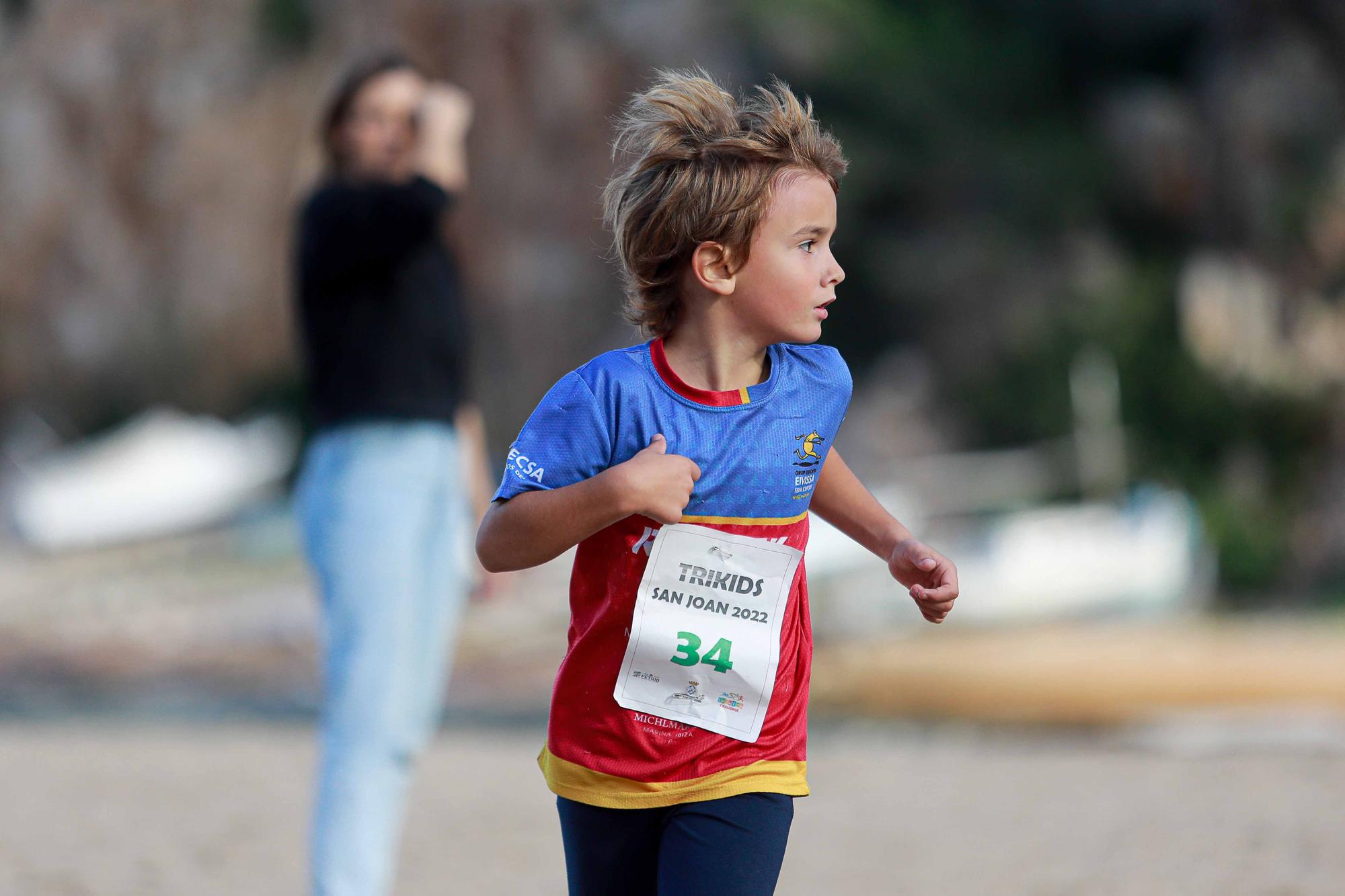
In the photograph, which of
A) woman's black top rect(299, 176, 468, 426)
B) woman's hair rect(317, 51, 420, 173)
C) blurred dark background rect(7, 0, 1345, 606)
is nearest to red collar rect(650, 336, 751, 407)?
woman's black top rect(299, 176, 468, 426)

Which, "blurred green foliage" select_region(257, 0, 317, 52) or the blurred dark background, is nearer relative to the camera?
the blurred dark background

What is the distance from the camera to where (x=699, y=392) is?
2.00 m

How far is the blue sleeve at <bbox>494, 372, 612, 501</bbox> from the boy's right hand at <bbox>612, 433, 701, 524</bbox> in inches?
4.1

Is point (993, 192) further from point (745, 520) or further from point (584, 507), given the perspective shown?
point (584, 507)

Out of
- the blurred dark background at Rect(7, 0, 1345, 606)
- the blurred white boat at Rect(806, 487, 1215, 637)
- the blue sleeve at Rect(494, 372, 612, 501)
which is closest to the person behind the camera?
the blue sleeve at Rect(494, 372, 612, 501)

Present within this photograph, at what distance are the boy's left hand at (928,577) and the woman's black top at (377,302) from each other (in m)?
1.38

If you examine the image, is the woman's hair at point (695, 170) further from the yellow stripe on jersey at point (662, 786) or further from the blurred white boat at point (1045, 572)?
the blurred white boat at point (1045, 572)

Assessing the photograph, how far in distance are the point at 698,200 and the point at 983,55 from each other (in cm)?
1732

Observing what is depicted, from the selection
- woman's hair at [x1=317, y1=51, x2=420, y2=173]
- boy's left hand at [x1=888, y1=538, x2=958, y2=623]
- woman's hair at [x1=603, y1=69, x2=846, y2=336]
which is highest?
woman's hair at [x1=317, y1=51, x2=420, y2=173]

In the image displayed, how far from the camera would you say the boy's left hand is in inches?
79.0

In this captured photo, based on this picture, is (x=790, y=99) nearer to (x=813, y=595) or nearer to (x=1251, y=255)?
(x=813, y=595)

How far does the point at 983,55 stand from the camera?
60.0 feet

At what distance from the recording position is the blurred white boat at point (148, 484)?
2020cm

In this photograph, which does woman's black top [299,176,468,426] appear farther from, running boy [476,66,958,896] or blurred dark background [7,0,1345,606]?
blurred dark background [7,0,1345,606]
